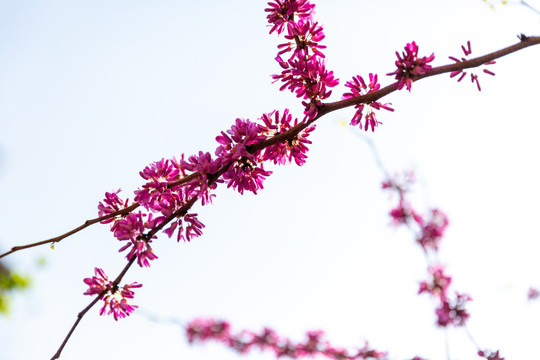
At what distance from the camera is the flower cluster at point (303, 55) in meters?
1.55

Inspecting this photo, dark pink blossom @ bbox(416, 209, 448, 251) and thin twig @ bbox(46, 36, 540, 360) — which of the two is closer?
thin twig @ bbox(46, 36, 540, 360)

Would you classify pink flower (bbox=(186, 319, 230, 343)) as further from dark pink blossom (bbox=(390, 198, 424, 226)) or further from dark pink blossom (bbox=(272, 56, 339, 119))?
dark pink blossom (bbox=(272, 56, 339, 119))

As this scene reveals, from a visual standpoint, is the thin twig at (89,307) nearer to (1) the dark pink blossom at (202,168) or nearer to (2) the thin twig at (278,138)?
(2) the thin twig at (278,138)

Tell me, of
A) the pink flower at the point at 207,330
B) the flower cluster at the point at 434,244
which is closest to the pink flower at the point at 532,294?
the flower cluster at the point at 434,244

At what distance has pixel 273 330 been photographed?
554cm

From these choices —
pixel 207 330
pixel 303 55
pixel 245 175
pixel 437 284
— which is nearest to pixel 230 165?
pixel 245 175

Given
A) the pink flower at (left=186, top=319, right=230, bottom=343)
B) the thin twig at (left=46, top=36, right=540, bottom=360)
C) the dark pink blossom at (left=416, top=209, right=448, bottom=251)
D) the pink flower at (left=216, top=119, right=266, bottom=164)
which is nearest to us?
the thin twig at (left=46, top=36, right=540, bottom=360)

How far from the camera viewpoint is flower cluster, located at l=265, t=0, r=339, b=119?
1.55 metres

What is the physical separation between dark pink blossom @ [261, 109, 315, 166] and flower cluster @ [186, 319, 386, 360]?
315 cm

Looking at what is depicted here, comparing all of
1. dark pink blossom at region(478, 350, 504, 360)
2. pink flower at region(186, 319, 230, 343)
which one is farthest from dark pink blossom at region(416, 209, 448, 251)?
pink flower at region(186, 319, 230, 343)

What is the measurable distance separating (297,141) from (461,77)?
61 cm

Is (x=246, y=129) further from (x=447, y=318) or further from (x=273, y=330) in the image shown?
(x=273, y=330)

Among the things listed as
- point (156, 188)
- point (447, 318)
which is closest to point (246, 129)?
point (156, 188)

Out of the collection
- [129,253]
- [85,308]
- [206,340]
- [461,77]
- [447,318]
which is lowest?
[85,308]
